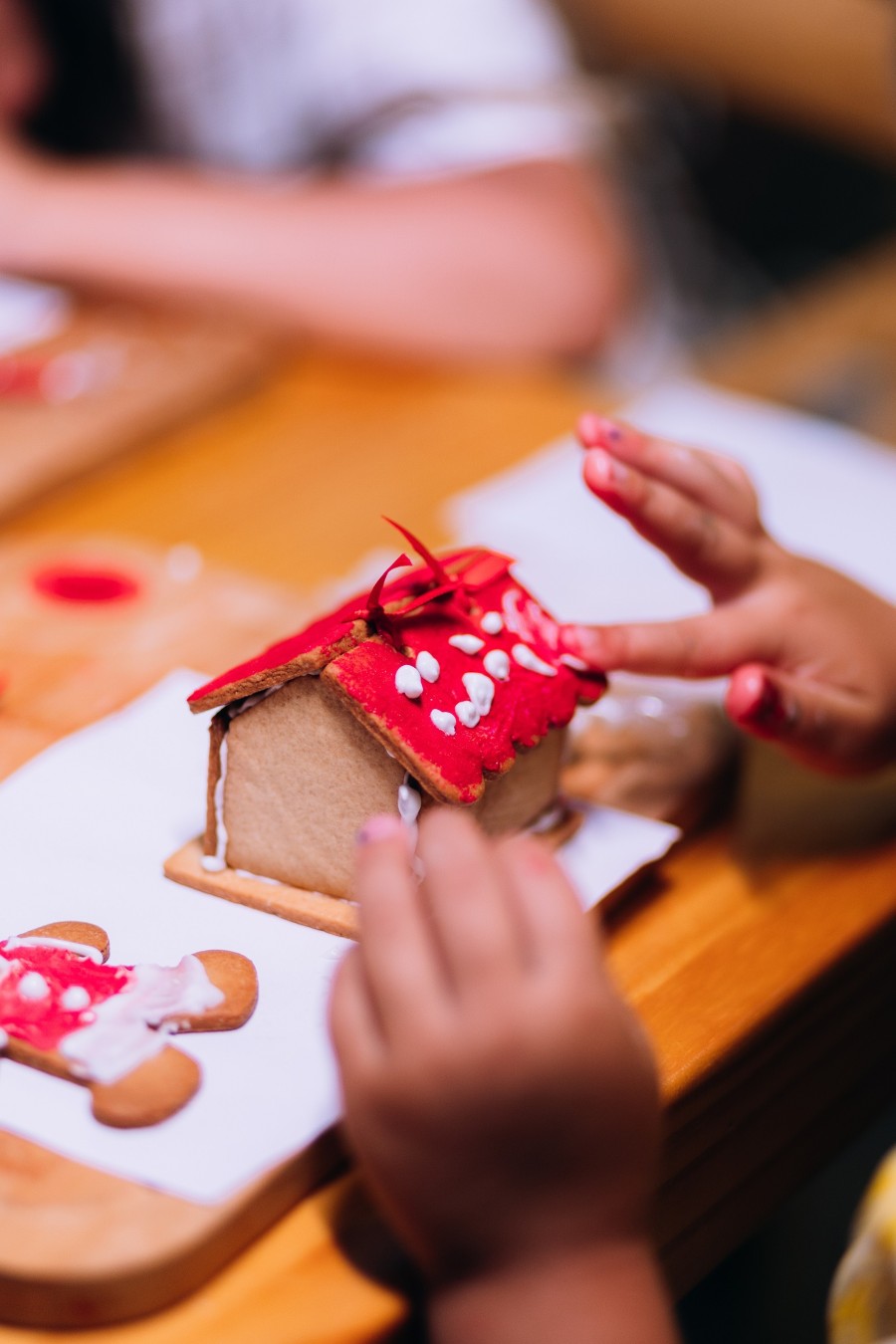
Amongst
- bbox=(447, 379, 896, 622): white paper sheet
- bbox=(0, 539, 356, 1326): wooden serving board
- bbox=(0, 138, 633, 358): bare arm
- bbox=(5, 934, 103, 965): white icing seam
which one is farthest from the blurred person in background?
bbox=(5, 934, 103, 965): white icing seam

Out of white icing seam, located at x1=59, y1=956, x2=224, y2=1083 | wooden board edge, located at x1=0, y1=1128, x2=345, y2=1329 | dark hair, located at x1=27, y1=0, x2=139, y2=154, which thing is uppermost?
dark hair, located at x1=27, y1=0, x2=139, y2=154

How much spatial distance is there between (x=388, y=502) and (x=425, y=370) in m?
0.26

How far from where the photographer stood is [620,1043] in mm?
471

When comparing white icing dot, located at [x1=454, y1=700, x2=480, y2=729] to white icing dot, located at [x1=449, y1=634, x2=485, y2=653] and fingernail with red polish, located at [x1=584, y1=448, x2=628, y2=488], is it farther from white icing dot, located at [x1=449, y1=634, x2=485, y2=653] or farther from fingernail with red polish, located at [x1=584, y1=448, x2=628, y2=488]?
fingernail with red polish, located at [x1=584, y1=448, x2=628, y2=488]

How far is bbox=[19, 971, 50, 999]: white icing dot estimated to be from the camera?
0.54 metres

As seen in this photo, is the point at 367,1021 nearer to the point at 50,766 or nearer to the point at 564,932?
the point at 564,932

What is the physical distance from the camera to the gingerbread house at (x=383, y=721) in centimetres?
57

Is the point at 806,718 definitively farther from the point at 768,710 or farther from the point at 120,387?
the point at 120,387

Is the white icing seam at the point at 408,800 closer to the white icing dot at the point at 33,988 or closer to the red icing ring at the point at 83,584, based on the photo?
the white icing dot at the point at 33,988

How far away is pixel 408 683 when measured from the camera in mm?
573

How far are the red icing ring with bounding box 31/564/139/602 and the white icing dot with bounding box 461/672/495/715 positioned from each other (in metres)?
0.32

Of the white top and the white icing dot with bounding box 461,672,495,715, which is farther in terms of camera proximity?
the white top

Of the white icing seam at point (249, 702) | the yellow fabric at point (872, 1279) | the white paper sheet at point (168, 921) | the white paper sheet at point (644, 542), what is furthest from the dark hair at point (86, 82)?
the yellow fabric at point (872, 1279)

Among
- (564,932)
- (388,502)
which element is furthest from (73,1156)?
(388,502)
